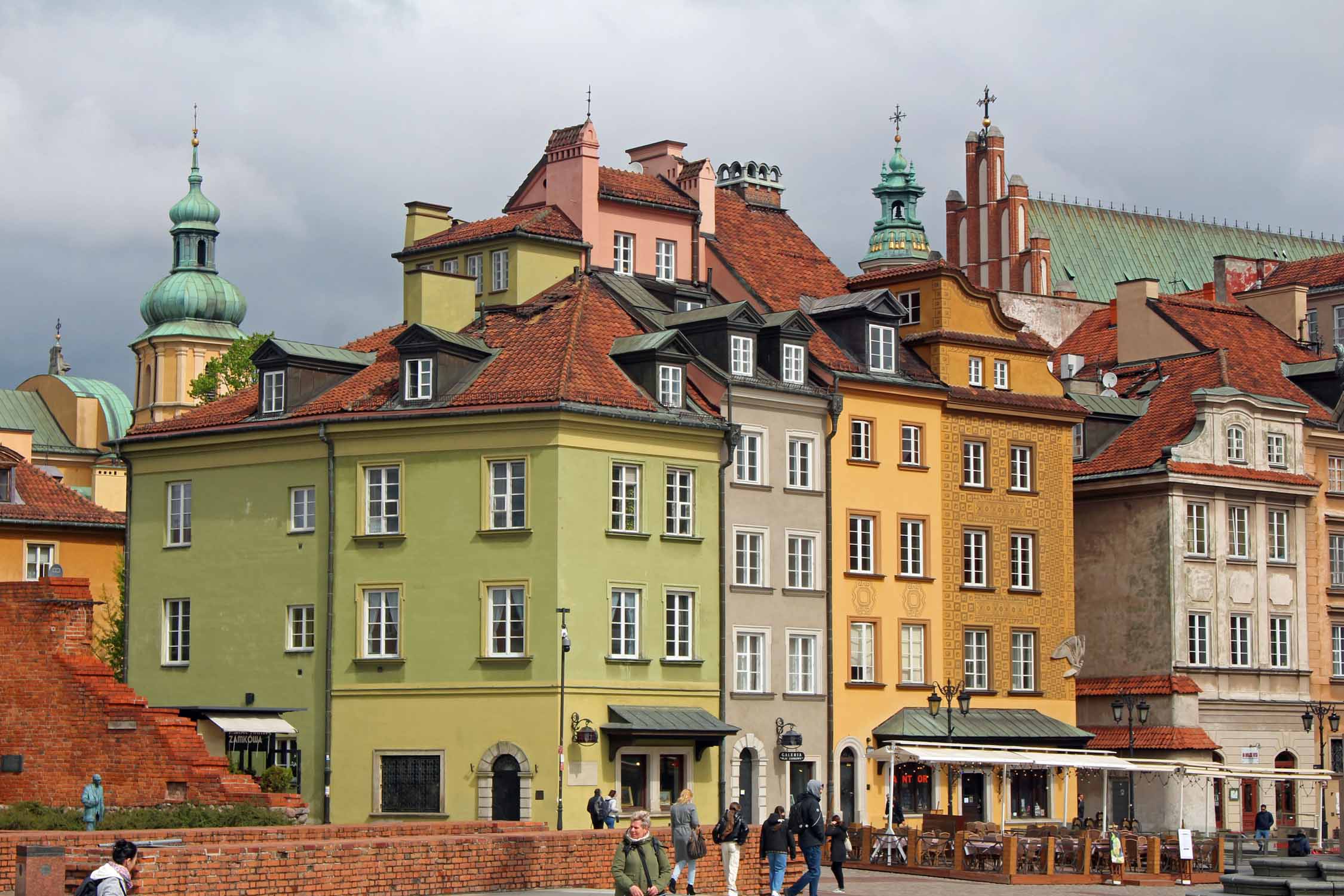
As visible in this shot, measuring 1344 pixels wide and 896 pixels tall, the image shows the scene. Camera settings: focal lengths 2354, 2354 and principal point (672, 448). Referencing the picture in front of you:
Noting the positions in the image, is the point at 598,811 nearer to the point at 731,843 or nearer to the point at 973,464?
the point at 731,843

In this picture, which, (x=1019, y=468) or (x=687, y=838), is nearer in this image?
(x=687, y=838)

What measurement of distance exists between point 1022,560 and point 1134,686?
591 cm

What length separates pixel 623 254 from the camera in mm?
65562

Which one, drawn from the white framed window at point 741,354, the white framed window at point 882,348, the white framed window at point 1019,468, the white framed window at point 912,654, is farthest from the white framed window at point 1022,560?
the white framed window at point 741,354

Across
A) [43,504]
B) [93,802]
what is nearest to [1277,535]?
[43,504]

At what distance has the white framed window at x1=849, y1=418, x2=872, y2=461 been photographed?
62.6 meters

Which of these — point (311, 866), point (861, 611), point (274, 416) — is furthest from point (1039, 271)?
point (311, 866)

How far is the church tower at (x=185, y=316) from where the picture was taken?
151 metres

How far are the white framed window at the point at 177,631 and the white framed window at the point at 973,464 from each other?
21.3m

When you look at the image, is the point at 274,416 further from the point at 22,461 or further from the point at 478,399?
the point at 22,461

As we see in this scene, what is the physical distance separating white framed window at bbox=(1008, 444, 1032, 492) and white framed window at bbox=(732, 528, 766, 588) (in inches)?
383

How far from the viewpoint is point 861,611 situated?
62.0 m

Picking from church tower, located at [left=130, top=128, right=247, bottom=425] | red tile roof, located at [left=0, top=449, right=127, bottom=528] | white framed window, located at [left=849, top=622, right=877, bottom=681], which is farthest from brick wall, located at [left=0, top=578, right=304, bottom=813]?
church tower, located at [left=130, top=128, right=247, bottom=425]

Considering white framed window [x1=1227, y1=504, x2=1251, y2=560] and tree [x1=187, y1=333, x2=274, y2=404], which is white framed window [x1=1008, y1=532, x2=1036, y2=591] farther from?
tree [x1=187, y1=333, x2=274, y2=404]
